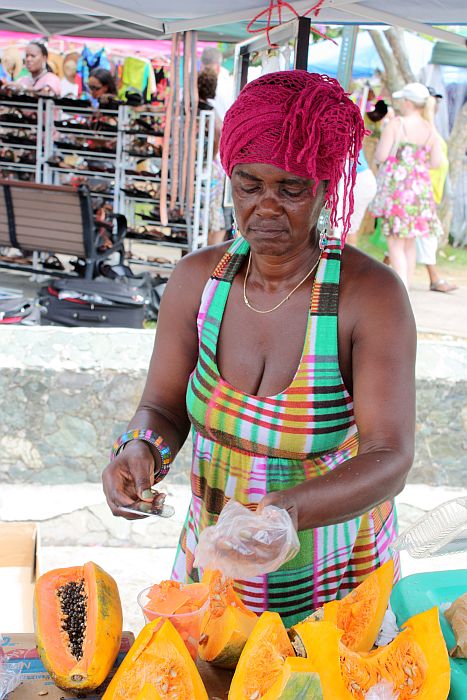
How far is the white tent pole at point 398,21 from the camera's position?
2.88 m

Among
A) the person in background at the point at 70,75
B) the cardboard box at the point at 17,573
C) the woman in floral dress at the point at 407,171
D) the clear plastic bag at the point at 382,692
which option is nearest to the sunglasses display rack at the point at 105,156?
the woman in floral dress at the point at 407,171

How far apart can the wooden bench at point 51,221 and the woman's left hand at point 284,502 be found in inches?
235

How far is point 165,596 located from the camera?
138 cm

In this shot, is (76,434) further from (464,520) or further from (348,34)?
(464,520)

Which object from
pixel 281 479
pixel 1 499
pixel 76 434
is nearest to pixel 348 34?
pixel 76 434

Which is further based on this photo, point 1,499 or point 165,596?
point 1,499

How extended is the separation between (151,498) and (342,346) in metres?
0.50

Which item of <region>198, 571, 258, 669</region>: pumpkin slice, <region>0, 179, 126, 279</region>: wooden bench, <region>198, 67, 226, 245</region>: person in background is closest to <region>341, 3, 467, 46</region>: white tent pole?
<region>198, 571, 258, 669</region>: pumpkin slice

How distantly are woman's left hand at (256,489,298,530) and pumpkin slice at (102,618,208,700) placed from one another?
0.25 meters

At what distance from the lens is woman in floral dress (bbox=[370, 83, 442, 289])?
770 centimetres

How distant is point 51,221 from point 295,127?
613 centimetres

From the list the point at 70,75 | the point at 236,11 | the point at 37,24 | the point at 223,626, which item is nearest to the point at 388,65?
the point at 70,75

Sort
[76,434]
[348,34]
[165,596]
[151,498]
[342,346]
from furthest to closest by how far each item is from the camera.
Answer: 1. [348,34]
2. [76,434]
3. [342,346]
4. [151,498]
5. [165,596]

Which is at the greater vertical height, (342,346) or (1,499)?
(342,346)
